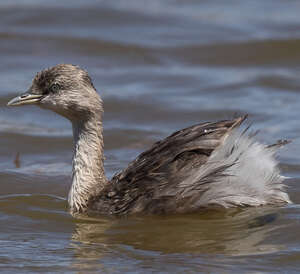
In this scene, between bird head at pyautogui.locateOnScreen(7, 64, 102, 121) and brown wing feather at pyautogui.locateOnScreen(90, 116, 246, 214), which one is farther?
bird head at pyautogui.locateOnScreen(7, 64, 102, 121)

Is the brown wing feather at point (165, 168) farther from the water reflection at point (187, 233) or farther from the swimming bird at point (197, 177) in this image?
the water reflection at point (187, 233)

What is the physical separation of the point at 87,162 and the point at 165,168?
1023mm

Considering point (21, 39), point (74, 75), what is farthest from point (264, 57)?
point (74, 75)

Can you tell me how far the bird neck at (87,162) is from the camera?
8469 mm

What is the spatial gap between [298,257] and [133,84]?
6029 mm

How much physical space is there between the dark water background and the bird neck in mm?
263

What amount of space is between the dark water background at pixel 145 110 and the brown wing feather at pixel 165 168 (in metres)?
0.17

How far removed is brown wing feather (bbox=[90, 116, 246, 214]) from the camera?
7.72m

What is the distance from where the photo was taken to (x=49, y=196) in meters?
8.88

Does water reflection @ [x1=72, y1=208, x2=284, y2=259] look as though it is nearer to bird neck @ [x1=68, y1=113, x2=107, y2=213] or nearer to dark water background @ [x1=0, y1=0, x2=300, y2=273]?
dark water background @ [x1=0, y1=0, x2=300, y2=273]

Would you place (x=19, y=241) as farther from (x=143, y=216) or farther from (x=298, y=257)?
(x=298, y=257)

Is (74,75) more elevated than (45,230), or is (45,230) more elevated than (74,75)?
(74,75)

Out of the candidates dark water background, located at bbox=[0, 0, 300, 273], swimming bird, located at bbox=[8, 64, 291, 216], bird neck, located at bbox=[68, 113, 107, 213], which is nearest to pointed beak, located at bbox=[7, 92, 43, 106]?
swimming bird, located at bbox=[8, 64, 291, 216]

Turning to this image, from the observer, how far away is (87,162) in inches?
338
